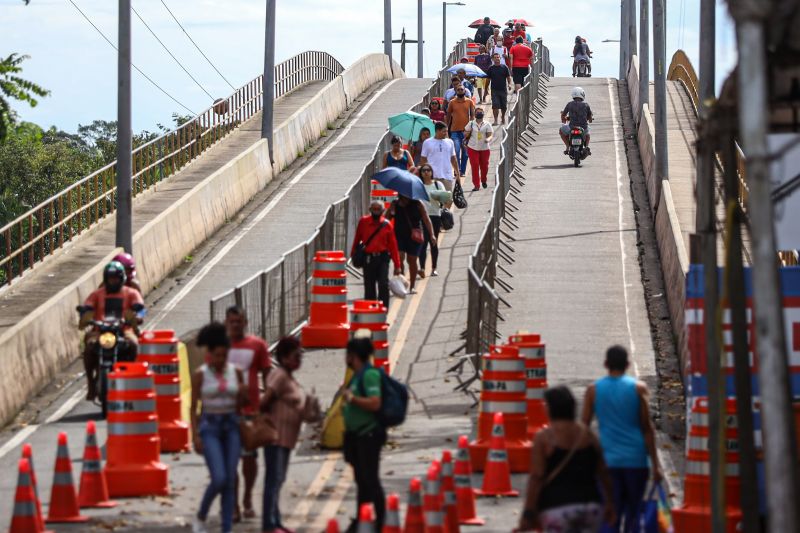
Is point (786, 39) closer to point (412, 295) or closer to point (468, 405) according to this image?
point (468, 405)

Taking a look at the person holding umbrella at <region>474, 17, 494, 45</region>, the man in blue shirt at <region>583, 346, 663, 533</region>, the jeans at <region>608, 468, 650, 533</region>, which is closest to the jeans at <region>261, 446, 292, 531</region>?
the man in blue shirt at <region>583, 346, 663, 533</region>

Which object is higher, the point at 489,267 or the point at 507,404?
the point at 489,267

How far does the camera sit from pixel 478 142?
35.7m

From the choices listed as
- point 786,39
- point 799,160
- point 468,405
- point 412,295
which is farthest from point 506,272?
point 786,39

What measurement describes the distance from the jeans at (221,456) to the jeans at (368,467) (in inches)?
34.5

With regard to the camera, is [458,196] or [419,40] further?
[419,40]

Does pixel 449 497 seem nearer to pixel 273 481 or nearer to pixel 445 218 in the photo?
pixel 273 481

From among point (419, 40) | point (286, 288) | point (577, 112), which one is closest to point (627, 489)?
point (286, 288)

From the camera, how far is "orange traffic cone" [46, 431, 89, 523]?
47.9 feet

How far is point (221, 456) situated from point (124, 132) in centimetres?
1491

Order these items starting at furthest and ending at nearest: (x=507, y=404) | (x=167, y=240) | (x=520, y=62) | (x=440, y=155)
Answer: (x=520, y=62) → (x=440, y=155) → (x=167, y=240) → (x=507, y=404)

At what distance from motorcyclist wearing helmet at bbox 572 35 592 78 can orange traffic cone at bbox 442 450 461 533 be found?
59657 millimetres

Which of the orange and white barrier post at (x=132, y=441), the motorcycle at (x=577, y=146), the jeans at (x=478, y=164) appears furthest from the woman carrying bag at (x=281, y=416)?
the motorcycle at (x=577, y=146)

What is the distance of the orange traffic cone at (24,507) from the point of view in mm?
13742
